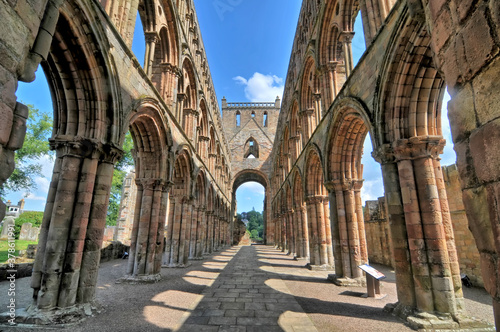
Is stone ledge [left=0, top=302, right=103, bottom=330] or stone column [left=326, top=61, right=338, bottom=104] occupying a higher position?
stone column [left=326, top=61, right=338, bottom=104]

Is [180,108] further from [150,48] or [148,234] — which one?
[148,234]

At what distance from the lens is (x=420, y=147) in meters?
5.22

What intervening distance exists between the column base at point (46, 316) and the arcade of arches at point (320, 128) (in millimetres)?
146

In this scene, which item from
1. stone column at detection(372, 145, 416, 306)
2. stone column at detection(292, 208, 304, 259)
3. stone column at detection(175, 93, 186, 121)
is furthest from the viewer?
stone column at detection(292, 208, 304, 259)

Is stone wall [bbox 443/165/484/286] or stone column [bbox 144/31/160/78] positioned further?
stone column [bbox 144/31/160/78]

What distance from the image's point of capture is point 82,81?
213 inches

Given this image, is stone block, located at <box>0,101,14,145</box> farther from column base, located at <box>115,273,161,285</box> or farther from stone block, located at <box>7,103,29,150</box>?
column base, located at <box>115,273,161,285</box>

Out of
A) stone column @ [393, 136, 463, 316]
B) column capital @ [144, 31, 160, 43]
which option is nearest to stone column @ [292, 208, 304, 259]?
stone column @ [393, 136, 463, 316]

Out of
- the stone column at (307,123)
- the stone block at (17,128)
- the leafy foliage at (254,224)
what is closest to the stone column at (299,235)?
the stone column at (307,123)

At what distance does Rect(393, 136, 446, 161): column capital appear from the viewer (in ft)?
17.0

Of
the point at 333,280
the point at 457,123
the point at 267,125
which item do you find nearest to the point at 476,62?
the point at 457,123

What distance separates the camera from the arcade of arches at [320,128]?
194 centimetres

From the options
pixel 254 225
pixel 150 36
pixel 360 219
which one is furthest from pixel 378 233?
pixel 254 225

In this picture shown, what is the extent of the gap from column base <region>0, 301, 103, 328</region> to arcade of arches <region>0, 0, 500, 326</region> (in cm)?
15
